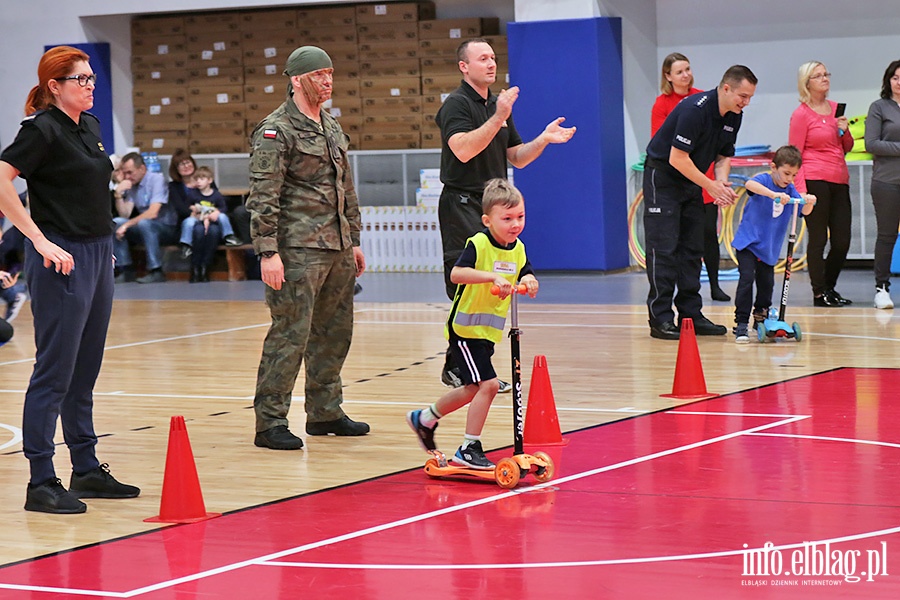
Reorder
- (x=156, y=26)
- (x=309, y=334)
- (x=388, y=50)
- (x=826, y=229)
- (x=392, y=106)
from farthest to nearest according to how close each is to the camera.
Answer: (x=156, y=26), (x=392, y=106), (x=388, y=50), (x=826, y=229), (x=309, y=334)

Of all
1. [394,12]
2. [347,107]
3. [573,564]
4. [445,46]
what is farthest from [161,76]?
[573,564]

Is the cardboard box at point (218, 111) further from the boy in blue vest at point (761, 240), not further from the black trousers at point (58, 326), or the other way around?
the black trousers at point (58, 326)

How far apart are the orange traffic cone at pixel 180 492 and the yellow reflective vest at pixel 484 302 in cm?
134

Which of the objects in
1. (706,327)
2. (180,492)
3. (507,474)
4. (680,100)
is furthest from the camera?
(680,100)

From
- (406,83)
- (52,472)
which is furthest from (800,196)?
(406,83)

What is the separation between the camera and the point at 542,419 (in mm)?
6996

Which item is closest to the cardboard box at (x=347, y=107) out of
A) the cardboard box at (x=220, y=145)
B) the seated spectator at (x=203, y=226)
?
the cardboard box at (x=220, y=145)

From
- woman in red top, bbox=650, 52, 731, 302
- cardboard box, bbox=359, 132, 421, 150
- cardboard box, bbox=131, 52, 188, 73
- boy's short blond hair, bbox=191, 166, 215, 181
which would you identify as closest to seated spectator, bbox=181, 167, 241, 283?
boy's short blond hair, bbox=191, 166, 215, 181

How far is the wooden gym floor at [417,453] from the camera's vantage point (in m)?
4.99

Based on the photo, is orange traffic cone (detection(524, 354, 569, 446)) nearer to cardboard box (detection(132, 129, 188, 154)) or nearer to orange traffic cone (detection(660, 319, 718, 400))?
orange traffic cone (detection(660, 319, 718, 400))

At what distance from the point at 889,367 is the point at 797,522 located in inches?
164

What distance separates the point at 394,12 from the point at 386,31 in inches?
10.5

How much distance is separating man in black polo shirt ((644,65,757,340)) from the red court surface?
12.9ft

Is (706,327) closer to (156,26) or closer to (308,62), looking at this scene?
(308,62)
